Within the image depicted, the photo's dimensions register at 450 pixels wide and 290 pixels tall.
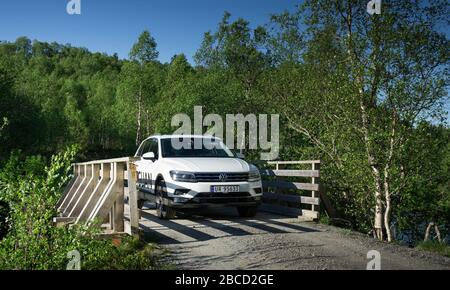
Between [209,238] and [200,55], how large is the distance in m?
36.0

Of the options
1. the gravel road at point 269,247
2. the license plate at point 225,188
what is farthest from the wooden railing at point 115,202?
the license plate at point 225,188

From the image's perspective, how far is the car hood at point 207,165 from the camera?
9930 millimetres

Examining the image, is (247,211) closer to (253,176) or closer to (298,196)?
(253,176)

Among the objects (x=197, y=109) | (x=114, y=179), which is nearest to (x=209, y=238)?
(x=114, y=179)

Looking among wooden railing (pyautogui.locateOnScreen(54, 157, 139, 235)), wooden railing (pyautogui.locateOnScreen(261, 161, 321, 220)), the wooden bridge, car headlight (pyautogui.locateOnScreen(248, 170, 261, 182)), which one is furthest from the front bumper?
wooden railing (pyautogui.locateOnScreen(261, 161, 321, 220))

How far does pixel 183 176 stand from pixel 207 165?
0.60 m

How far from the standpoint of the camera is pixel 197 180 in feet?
32.1

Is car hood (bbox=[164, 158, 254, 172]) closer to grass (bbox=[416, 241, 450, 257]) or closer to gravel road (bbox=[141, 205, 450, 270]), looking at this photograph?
gravel road (bbox=[141, 205, 450, 270])

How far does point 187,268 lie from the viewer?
19.7 feet

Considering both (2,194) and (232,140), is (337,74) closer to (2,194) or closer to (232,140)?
(2,194)

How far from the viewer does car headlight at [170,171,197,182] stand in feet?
32.1

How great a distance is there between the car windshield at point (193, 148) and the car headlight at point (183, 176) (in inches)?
43.3

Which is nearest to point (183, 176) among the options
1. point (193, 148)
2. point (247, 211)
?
point (193, 148)

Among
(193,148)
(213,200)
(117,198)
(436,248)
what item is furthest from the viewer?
(193,148)
